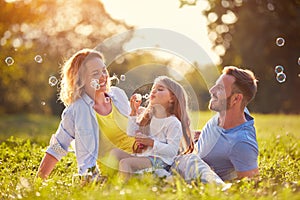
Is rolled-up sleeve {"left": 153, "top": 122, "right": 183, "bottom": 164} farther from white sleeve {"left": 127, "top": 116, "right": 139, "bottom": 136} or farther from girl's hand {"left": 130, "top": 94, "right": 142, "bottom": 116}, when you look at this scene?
girl's hand {"left": 130, "top": 94, "right": 142, "bottom": 116}

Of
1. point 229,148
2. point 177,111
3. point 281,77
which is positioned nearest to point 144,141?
point 177,111

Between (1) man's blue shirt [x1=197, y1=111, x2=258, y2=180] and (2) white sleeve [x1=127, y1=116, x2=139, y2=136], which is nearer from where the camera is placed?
(1) man's blue shirt [x1=197, y1=111, x2=258, y2=180]

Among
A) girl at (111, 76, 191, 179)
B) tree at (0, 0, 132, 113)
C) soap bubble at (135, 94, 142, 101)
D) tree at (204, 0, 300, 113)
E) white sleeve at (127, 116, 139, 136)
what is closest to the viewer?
girl at (111, 76, 191, 179)

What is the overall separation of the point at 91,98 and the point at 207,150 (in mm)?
987

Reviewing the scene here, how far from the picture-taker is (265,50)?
2181 centimetres

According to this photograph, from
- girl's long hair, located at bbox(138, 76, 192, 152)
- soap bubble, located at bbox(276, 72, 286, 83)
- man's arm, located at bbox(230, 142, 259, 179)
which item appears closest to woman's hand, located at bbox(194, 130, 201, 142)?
girl's long hair, located at bbox(138, 76, 192, 152)

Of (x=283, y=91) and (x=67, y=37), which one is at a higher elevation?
(x=67, y=37)

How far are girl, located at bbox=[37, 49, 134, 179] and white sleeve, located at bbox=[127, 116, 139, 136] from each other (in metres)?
0.04

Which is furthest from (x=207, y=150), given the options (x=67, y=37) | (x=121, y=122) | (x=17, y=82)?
(x=67, y=37)

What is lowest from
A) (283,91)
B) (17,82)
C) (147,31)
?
(283,91)

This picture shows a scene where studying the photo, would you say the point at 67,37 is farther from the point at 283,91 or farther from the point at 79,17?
the point at 283,91

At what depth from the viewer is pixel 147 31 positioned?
552 cm

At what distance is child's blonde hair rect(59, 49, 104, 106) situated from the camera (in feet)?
15.6

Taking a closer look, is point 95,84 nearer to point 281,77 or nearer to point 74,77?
point 74,77
